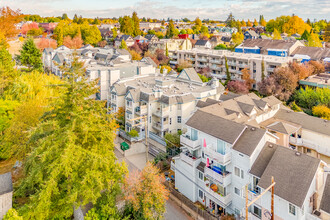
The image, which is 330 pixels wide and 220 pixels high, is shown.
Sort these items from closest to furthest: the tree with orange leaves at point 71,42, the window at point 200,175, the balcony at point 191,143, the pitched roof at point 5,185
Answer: the pitched roof at point 5,185 → the window at point 200,175 → the balcony at point 191,143 → the tree with orange leaves at point 71,42

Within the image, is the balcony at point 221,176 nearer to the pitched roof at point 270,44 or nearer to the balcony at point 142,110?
the balcony at point 142,110

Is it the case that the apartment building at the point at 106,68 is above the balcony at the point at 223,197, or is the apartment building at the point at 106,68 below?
above

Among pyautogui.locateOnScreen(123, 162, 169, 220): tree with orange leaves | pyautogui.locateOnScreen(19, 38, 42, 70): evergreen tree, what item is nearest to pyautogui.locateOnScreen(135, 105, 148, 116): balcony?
pyautogui.locateOnScreen(123, 162, 169, 220): tree with orange leaves

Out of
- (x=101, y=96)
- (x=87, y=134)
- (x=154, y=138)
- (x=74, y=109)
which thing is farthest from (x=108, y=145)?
(x=101, y=96)

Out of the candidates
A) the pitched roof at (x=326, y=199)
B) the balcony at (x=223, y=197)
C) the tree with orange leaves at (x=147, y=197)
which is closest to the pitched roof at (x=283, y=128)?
the pitched roof at (x=326, y=199)

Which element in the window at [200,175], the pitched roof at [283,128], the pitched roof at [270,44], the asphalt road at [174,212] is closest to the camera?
the asphalt road at [174,212]

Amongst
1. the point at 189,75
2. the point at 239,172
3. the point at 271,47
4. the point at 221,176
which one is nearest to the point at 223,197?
the point at 221,176
